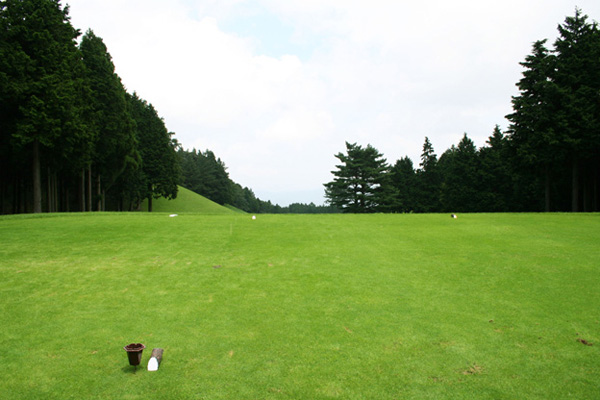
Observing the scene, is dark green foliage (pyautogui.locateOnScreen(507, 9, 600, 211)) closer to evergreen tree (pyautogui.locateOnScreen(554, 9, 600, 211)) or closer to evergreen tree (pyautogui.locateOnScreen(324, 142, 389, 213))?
evergreen tree (pyautogui.locateOnScreen(554, 9, 600, 211))

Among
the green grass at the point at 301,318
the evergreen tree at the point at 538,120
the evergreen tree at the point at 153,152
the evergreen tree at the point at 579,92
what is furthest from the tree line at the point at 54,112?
the evergreen tree at the point at 579,92

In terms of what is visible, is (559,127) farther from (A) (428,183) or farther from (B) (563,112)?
(A) (428,183)

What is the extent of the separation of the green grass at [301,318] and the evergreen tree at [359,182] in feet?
120

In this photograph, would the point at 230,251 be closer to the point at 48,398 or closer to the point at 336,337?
the point at 336,337

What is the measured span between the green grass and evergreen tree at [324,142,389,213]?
36.6m

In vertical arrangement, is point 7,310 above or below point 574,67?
below

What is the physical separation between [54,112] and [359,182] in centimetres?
3582

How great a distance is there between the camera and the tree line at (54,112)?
1955 cm

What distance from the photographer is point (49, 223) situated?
42.7 ft

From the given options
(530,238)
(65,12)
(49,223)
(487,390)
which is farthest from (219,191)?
(487,390)

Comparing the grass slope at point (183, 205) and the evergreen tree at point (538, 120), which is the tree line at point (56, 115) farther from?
the evergreen tree at point (538, 120)

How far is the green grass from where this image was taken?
3.71m

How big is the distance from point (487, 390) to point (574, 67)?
107 ft

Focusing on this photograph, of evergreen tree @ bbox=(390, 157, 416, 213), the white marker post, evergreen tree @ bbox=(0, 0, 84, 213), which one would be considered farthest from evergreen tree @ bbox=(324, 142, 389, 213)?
the white marker post
